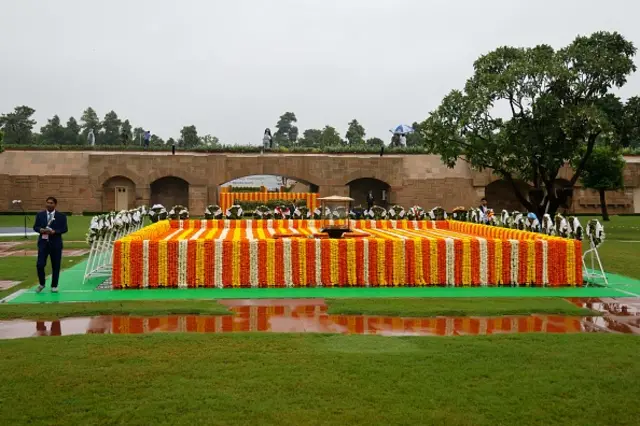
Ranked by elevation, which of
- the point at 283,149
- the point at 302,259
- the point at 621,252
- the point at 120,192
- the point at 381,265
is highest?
the point at 283,149

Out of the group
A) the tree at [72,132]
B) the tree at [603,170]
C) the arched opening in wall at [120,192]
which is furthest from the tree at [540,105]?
the tree at [72,132]

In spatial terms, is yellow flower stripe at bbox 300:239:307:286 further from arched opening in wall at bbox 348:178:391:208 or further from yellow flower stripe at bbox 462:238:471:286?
arched opening in wall at bbox 348:178:391:208

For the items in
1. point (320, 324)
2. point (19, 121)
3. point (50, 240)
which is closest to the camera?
point (320, 324)

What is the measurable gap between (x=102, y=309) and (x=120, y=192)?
25.1m

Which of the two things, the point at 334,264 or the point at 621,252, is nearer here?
the point at 334,264

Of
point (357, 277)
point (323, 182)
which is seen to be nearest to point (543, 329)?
point (357, 277)

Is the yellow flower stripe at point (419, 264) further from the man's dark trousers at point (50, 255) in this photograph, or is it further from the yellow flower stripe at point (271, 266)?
the man's dark trousers at point (50, 255)

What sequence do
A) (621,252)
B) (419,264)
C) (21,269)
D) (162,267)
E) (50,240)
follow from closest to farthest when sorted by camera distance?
(50,240), (162,267), (419,264), (21,269), (621,252)

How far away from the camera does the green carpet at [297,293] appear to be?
28.3ft

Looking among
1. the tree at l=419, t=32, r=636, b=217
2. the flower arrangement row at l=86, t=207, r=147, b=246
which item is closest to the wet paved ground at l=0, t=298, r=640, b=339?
the flower arrangement row at l=86, t=207, r=147, b=246

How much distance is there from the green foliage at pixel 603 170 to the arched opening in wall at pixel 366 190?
35.8 feet

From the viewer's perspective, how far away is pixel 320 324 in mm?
6820

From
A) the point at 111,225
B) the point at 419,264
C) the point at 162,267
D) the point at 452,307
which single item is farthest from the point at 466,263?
the point at 111,225

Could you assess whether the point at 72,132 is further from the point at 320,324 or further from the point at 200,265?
the point at 320,324
